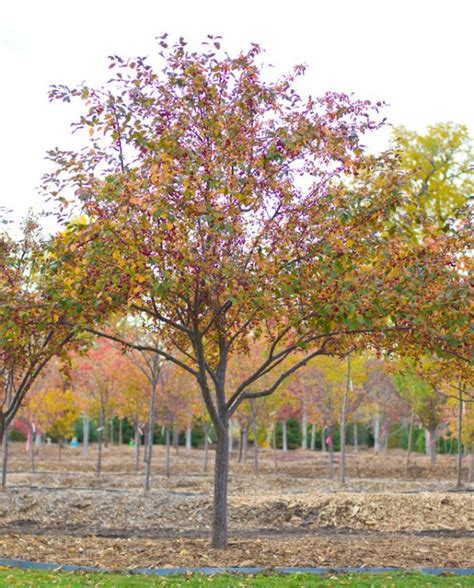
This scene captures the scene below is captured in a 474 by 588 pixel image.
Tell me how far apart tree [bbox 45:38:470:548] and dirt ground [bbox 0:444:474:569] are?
2.37 metres

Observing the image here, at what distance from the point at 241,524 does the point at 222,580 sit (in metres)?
6.74

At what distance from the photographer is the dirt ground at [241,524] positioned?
9430mm

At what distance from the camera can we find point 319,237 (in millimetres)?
8875

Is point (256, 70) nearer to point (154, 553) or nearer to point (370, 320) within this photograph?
point (370, 320)

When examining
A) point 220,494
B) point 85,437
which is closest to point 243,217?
point 220,494

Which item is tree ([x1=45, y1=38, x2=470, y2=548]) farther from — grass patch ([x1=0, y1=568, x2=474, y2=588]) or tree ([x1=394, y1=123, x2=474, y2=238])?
tree ([x1=394, y1=123, x2=474, y2=238])

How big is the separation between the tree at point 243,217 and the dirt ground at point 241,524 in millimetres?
2373

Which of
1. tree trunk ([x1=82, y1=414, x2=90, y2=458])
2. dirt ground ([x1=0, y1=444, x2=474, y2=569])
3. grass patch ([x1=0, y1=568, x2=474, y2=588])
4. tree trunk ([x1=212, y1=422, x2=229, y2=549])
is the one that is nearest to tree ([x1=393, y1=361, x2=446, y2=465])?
dirt ground ([x1=0, y1=444, x2=474, y2=569])

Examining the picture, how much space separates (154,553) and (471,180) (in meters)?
23.0

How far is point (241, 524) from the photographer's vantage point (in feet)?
46.9

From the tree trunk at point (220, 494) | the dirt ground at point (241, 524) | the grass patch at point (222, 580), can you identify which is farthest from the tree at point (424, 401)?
the grass patch at point (222, 580)

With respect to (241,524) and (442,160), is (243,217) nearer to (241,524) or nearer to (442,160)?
(241,524)

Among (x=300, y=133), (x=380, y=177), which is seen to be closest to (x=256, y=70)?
(x=300, y=133)

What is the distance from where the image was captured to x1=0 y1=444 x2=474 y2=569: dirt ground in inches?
371
